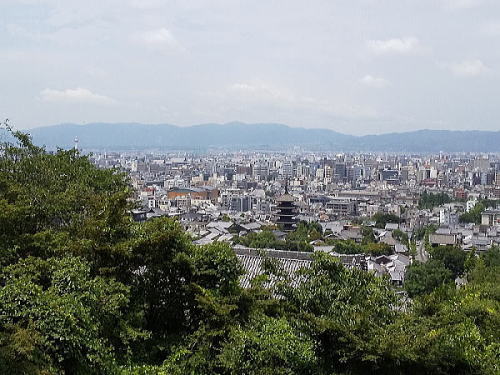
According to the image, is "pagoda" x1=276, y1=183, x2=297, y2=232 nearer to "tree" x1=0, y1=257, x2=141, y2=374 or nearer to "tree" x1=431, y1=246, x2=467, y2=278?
"tree" x1=431, y1=246, x2=467, y2=278

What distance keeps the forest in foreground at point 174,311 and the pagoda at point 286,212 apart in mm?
20370

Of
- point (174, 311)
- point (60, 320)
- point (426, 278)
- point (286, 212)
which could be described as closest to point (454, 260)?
point (426, 278)

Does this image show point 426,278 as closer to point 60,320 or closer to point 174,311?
point 174,311

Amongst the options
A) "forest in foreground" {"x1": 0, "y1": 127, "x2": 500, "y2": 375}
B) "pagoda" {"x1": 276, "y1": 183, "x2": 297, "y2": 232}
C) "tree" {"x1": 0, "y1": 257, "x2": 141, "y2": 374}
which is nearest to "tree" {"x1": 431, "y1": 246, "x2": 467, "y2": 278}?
"pagoda" {"x1": 276, "y1": 183, "x2": 297, "y2": 232}

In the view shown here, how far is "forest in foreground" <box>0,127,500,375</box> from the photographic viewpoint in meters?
4.67

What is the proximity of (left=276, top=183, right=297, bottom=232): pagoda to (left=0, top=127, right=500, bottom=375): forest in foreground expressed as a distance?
20370mm

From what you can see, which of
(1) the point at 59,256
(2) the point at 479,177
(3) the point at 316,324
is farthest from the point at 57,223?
(2) the point at 479,177

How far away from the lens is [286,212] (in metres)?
28.7

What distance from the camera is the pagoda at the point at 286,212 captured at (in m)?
27.5

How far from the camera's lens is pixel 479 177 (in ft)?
266

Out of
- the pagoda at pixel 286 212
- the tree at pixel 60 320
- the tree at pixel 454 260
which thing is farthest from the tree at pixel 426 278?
the tree at pixel 60 320

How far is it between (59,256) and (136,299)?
3.23ft

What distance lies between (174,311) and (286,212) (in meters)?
22.6

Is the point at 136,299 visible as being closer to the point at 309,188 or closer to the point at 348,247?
the point at 348,247
